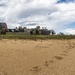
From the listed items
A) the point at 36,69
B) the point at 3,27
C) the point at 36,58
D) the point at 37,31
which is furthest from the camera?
the point at 37,31

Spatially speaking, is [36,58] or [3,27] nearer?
[36,58]

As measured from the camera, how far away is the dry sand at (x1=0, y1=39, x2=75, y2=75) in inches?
383

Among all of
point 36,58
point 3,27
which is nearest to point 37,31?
point 3,27

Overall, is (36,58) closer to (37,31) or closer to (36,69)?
(36,69)

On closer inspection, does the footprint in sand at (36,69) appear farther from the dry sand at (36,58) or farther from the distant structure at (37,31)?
the distant structure at (37,31)

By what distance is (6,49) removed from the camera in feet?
40.0

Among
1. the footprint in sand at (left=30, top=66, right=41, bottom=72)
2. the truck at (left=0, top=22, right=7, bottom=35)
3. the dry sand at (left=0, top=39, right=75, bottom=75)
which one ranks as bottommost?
the footprint in sand at (left=30, top=66, right=41, bottom=72)

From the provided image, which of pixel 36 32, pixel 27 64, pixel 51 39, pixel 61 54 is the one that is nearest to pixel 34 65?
pixel 27 64

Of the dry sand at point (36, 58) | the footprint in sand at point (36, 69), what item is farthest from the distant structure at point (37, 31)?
the footprint in sand at point (36, 69)

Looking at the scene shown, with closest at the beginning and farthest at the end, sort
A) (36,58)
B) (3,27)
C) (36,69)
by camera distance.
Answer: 1. (36,69)
2. (36,58)
3. (3,27)

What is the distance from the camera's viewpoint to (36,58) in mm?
11070

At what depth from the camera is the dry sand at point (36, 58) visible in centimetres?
973

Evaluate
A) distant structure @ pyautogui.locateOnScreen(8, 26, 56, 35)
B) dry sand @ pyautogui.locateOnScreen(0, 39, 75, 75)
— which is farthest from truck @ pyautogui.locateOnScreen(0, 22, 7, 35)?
dry sand @ pyautogui.locateOnScreen(0, 39, 75, 75)

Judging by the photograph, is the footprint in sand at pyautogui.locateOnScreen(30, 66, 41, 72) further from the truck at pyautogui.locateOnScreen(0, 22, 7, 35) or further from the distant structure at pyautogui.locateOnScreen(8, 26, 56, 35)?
the distant structure at pyautogui.locateOnScreen(8, 26, 56, 35)
